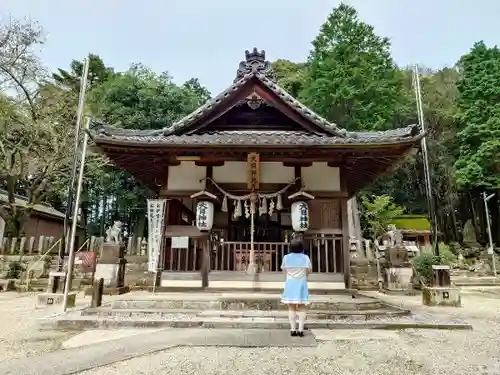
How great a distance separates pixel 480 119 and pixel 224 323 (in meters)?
27.5

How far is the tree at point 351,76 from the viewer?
26.0 metres

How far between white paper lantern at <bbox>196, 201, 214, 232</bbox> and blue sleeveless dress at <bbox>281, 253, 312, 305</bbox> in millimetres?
3787

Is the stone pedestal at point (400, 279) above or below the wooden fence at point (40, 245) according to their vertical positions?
below

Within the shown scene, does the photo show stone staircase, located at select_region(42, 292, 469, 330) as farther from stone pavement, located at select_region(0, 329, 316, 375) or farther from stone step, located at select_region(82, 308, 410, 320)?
stone pavement, located at select_region(0, 329, 316, 375)

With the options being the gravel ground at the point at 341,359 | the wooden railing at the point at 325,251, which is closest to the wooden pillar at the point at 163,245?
the wooden railing at the point at 325,251

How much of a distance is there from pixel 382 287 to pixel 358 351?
34.2ft

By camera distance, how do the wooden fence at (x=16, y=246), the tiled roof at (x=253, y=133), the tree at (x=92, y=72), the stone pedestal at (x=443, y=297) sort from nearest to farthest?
the tiled roof at (x=253, y=133), the stone pedestal at (x=443, y=297), the wooden fence at (x=16, y=246), the tree at (x=92, y=72)

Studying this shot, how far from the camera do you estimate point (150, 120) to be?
79.6 ft

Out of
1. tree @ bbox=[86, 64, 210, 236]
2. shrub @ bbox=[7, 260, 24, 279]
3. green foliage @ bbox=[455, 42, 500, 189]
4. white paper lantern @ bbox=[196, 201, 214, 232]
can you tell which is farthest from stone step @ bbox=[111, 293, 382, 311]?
green foliage @ bbox=[455, 42, 500, 189]

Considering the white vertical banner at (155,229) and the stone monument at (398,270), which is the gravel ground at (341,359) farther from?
the stone monument at (398,270)

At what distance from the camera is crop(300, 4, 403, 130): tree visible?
85.3 ft

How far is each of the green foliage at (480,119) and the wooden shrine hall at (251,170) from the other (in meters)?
18.6

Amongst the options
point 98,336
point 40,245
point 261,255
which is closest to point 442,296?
point 261,255

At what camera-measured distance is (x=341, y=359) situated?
452 cm
